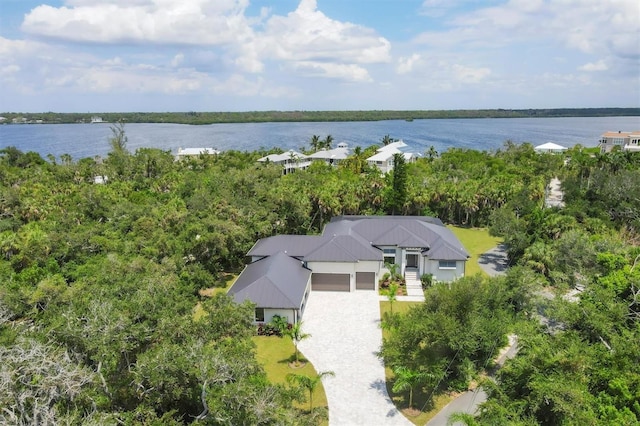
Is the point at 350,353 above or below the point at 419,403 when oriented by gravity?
above

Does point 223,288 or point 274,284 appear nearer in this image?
point 274,284

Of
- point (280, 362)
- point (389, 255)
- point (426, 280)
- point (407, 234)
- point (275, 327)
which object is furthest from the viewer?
point (407, 234)

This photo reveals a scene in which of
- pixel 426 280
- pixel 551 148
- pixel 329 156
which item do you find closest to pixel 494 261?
pixel 426 280

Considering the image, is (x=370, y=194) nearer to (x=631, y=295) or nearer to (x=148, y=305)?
(x=631, y=295)

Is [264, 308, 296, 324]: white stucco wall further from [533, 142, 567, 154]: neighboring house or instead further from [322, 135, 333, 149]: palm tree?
[533, 142, 567, 154]: neighboring house

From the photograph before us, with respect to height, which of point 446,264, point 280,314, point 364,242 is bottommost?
point 280,314

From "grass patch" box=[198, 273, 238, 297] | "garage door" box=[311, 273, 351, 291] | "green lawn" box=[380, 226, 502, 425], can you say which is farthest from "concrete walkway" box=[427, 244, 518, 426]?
"grass patch" box=[198, 273, 238, 297]

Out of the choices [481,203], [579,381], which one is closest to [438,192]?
[481,203]

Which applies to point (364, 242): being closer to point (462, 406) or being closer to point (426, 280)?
point (426, 280)
